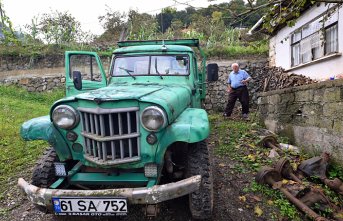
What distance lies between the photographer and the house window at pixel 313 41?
6.53m

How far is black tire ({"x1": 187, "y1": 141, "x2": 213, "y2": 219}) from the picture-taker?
261cm

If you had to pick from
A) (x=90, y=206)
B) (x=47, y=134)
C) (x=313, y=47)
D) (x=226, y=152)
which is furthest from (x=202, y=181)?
(x=313, y=47)

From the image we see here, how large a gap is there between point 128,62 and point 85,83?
747 mm

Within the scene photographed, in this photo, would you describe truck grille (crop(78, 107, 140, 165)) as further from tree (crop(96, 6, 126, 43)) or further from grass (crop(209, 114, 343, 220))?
tree (crop(96, 6, 126, 43))

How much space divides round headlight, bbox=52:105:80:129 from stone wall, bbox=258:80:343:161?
3.45 m

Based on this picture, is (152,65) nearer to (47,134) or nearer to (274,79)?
(47,134)

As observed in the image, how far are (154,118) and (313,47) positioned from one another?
260 inches

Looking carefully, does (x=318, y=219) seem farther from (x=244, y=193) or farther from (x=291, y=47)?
(x=291, y=47)

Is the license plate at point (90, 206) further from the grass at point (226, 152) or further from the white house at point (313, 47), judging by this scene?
the white house at point (313, 47)

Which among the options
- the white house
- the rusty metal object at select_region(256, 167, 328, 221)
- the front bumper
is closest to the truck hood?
the front bumper

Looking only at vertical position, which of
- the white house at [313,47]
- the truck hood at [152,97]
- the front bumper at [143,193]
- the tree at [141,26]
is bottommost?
the front bumper at [143,193]

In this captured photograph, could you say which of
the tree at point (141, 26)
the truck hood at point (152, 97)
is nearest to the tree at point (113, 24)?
the tree at point (141, 26)

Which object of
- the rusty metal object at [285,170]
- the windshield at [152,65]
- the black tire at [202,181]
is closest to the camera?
the black tire at [202,181]

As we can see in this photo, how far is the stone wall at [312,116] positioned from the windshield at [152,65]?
2.13m
